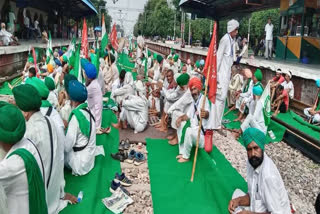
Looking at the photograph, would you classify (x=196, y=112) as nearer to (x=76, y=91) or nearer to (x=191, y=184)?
(x=191, y=184)

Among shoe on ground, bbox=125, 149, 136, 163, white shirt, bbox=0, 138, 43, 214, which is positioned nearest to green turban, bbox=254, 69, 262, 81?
shoe on ground, bbox=125, 149, 136, 163

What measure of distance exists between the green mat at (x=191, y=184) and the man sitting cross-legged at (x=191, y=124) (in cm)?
20

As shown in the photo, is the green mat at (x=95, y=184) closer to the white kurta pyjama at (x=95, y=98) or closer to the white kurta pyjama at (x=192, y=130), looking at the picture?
the white kurta pyjama at (x=95, y=98)

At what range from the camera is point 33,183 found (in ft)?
7.35

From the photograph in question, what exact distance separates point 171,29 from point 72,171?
55477 millimetres

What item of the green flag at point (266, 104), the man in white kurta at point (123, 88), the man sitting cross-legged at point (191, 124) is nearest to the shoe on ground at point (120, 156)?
the man sitting cross-legged at point (191, 124)

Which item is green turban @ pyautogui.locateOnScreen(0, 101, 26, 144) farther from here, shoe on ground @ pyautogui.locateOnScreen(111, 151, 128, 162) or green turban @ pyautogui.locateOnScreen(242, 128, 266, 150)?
shoe on ground @ pyautogui.locateOnScreen(111, 151, 128, 162)

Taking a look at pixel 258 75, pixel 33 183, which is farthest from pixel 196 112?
pixel 33 183

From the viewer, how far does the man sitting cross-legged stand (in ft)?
16.1

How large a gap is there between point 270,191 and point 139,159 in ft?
9.35

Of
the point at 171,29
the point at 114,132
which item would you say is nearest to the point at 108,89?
the point at 114,132

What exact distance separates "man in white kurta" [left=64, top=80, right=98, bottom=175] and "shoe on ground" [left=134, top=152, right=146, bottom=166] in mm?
1019

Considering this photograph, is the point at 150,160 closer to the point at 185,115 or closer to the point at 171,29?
the point at 185,115

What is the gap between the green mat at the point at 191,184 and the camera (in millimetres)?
3807
